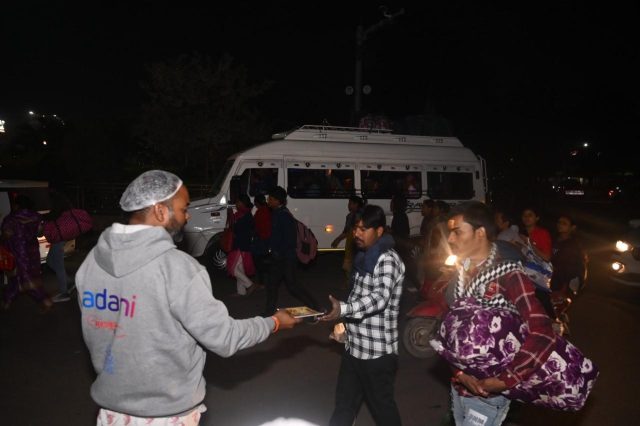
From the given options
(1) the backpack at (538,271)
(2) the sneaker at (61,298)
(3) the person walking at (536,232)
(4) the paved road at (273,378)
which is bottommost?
(4) the paved road at (273,378)

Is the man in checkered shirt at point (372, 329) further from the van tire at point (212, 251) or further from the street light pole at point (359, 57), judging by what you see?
the street light pole at point (359, 57)

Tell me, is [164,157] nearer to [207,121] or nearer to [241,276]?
[207,121]

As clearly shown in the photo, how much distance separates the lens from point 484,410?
2697 millimetres

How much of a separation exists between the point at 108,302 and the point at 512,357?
1.78 metres

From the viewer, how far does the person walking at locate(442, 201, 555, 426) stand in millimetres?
2373

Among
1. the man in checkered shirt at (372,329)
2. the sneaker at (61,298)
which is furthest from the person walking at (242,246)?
the man in checkered shirt at (372,329)

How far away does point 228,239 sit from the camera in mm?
9242

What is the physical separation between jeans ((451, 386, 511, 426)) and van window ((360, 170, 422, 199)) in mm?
10343

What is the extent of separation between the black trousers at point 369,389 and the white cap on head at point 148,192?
5.92 feet

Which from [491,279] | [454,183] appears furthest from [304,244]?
[454,183]

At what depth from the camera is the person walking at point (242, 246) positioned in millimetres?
8820

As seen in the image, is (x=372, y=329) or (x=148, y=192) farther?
(x=372, y=329)

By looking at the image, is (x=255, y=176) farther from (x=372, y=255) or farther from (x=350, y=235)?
(x=372, y=255)

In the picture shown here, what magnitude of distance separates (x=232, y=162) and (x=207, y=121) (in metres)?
9.49
